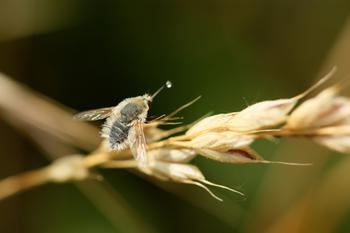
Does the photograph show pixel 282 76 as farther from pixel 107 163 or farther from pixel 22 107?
pixel 107 163

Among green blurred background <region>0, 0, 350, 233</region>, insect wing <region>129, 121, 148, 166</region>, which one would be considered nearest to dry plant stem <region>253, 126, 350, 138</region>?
insect wing <region>129, 121, 148, 166</region>

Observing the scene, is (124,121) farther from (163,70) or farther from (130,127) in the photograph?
(163,70)

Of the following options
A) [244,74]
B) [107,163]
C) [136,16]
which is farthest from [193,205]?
[107,163]

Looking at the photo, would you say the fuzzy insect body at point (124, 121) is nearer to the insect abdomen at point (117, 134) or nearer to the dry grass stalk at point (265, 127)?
the insect abdomen at point (117, 134)

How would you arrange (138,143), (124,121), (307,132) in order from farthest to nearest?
(124,121) < (138,143) < (307,132)

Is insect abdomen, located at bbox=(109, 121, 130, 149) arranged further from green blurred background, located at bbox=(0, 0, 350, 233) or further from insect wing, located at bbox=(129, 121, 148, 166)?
green blurred background, located at bbox=(0, 0, 350, 233)

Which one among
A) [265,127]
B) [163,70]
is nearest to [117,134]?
[265,127]

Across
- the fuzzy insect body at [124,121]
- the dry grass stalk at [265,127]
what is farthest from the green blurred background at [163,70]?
the dry grass stalk at [265,127]
